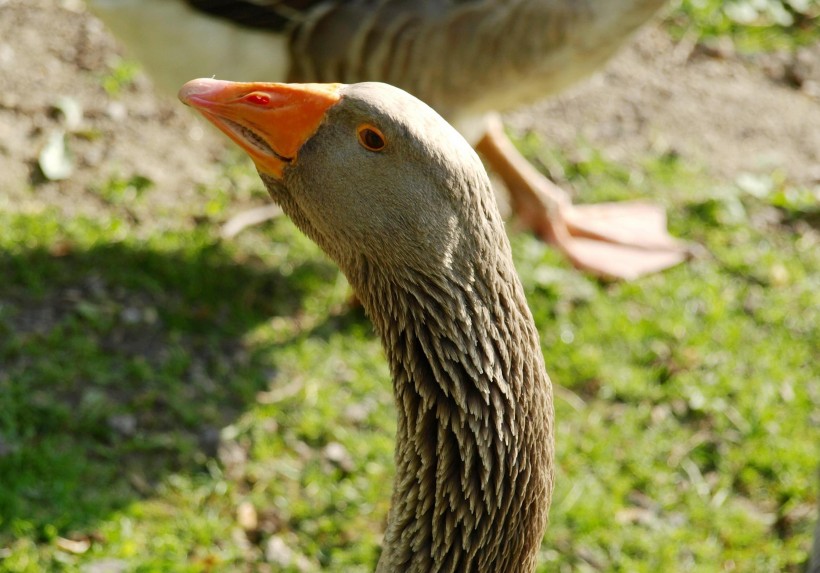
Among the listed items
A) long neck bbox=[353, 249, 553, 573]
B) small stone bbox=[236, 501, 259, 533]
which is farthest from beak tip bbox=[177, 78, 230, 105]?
small stone bbox=[236, 501, 259, 533]

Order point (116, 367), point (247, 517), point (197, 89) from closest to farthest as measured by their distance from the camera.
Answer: point (197, 89) → point (247, 517) → point (116, 367)

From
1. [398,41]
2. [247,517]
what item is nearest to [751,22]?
→ [398,41]

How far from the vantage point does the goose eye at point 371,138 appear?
7.56 ft

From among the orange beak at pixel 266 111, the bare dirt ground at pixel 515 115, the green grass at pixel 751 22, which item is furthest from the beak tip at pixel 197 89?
the green grass at pixel 751 22

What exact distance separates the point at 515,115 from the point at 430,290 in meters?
4.48

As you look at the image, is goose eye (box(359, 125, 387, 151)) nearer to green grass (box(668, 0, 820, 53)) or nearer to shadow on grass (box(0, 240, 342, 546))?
shadow on grass (box(0, 240, 342, 546))

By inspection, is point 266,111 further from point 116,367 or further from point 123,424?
point 116,367

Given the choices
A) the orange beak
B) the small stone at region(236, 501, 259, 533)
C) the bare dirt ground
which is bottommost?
the small stone at region(236, 501, 259, 533)

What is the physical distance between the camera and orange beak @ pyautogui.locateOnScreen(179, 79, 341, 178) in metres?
2.38

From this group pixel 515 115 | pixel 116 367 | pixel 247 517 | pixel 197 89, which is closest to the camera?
pixel 197 89

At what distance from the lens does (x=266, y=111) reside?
2.39m

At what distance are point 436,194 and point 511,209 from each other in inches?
143

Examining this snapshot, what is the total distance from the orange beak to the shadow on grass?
6.31 ft

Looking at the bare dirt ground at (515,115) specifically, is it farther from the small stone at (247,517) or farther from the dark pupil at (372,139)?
the dark pupil at (372,139)
